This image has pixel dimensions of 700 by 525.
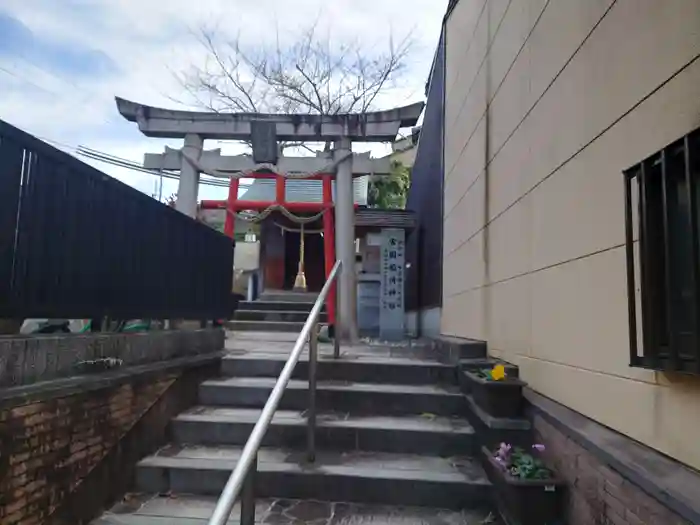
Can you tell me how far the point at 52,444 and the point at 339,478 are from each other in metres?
1.32

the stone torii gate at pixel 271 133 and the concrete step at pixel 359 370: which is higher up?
the stone torii gate at pixel 271 133

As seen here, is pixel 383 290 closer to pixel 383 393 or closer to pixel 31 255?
pixel 383 393

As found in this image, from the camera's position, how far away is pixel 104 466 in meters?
2.46

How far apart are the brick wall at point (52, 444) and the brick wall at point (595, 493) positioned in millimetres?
2077

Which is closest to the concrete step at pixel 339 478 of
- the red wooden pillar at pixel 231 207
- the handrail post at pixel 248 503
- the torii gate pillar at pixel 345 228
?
the handrail post at pixel 248 503

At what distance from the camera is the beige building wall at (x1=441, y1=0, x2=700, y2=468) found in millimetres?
1539

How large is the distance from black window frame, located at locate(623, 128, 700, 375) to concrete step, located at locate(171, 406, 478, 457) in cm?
154

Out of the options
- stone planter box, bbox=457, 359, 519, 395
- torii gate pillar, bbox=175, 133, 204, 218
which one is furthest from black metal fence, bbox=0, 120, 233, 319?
torii gate pillar, bbox=175, 133, 204, 218

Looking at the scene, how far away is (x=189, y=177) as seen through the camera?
7.21 m

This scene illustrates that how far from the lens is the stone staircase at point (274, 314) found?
7.05m

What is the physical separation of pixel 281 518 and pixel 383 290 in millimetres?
6922

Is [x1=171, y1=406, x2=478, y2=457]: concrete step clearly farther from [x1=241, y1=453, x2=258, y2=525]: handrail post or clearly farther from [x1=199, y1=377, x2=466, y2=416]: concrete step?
[x1=241, y1=453, x2=258, y2=525]: handrail post

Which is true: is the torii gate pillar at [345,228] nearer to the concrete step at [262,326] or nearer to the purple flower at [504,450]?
the concrete step at [262,326]

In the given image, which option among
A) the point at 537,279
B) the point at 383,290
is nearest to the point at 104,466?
the point at 537,279
